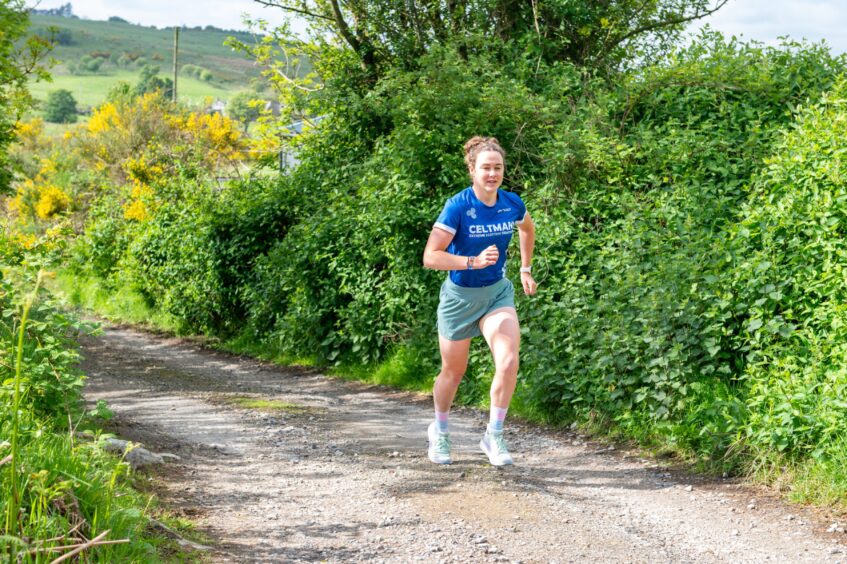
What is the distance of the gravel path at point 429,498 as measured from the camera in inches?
192

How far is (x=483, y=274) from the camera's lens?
6367 millimetres

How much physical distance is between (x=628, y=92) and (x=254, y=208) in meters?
6.78

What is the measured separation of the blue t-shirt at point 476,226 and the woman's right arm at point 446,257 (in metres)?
0.06

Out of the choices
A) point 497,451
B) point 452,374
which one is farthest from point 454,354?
point 497,451

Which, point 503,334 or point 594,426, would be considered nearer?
point 503,334

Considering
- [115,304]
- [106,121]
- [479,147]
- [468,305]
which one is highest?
[106,121]

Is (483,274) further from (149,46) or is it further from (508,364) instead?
(149,46)

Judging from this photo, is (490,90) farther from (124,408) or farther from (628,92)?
(124,408)

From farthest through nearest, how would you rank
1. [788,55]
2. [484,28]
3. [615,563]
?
[484,28] < [788,55] < [615,563]

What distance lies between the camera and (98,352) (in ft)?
49.9

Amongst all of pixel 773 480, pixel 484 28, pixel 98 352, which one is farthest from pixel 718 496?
pixel 98 352

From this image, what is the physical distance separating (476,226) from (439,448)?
1699 millimetres

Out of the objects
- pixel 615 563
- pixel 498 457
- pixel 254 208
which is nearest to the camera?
pixel 615 563

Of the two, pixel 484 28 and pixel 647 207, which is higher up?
pixel 484 28
